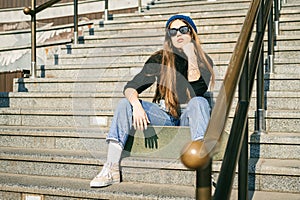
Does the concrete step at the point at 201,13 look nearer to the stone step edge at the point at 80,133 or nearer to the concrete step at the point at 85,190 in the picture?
the stone step edge at the point at 80,133

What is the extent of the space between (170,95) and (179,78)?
119 millimetres

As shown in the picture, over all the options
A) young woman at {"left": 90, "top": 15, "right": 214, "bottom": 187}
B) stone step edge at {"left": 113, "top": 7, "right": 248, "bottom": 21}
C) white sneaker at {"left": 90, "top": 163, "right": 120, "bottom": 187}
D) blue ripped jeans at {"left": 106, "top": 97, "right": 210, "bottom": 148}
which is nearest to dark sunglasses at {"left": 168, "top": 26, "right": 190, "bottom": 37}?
young woman at {"left": 90, "top": 15, "right": 214, "bottom": 187}

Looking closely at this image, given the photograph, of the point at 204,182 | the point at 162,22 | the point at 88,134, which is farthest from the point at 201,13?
the point at 204,182

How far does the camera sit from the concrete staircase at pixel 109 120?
2.44 meters

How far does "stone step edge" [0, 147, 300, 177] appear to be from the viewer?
2.32 m

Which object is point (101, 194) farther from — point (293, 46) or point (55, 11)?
point (55, 11)

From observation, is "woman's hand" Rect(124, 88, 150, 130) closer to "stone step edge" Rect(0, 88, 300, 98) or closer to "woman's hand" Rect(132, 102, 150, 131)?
"woman's hand" Rect(132, 102, 150, 131)

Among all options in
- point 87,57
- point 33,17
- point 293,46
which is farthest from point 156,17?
point 293,46

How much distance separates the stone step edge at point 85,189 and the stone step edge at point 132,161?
105 mm

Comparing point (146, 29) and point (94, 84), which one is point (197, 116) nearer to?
point (94, 84)

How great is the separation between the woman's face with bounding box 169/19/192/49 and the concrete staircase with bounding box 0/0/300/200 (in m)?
0.46

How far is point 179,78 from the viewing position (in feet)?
8.85

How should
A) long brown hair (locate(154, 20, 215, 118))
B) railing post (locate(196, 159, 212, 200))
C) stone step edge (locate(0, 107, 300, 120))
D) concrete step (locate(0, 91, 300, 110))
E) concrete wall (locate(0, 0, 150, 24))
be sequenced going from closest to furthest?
1. railing post (locate(196, 159, 212, 200))
2. long brown hair (locate(154, 20, 215, 118))
3. stone step edge (locate(0, 107, 300, 120))
4. concrete step (locate(0, 91, 300, 110))
5. concrete wall (locate(0, 0, 150, 24))

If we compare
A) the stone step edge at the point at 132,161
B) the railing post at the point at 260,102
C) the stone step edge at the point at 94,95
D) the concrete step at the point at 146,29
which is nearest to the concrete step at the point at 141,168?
the stone step edge at the point at 132,161
